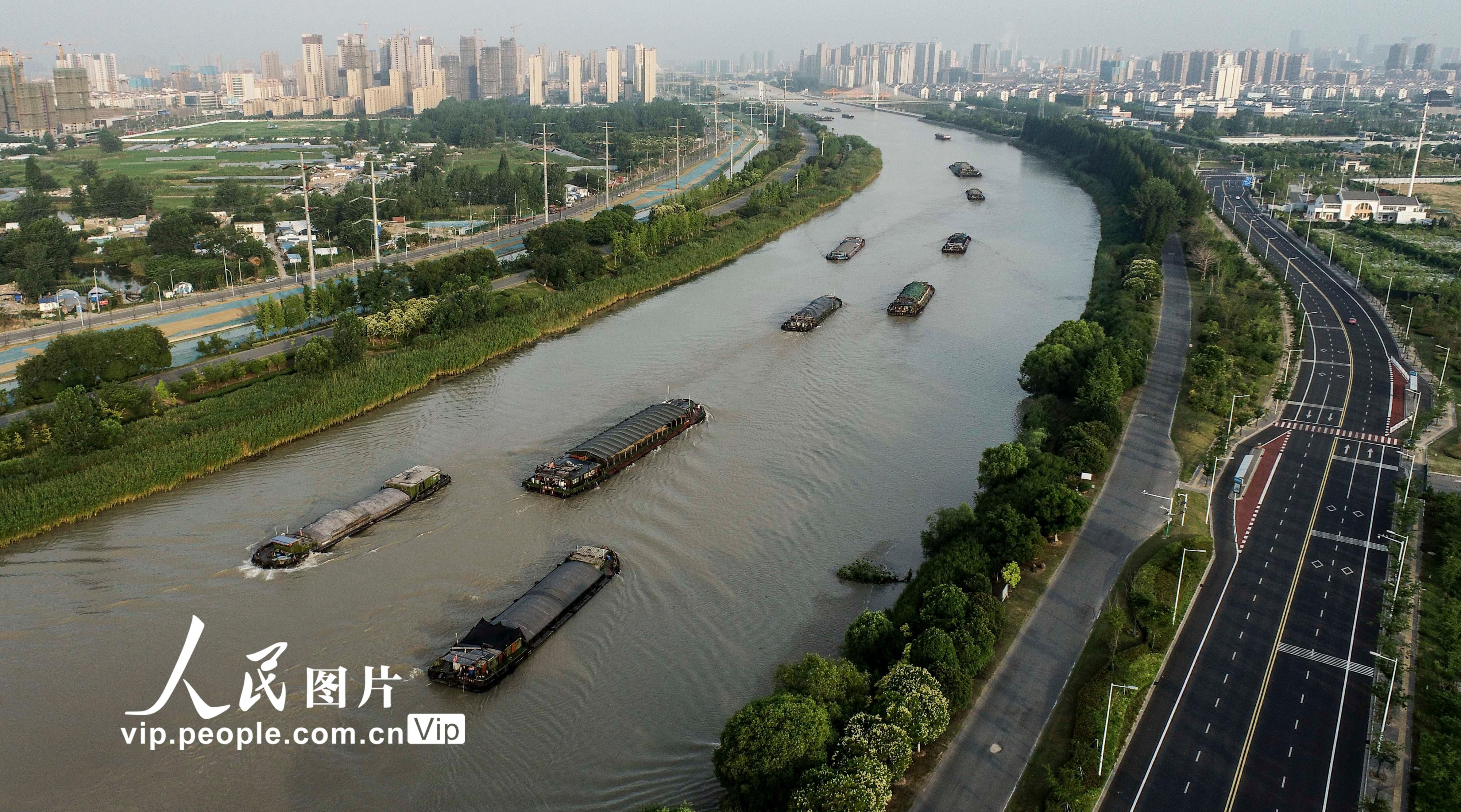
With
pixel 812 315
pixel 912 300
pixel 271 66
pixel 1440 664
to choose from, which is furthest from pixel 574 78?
pixel 1440 664

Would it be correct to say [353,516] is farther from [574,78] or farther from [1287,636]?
[574,78]

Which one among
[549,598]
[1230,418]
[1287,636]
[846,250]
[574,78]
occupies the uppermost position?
[574,78]

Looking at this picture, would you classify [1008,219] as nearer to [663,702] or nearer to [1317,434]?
[1317,434]

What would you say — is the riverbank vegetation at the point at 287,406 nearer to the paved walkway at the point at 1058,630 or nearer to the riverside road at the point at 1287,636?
the paved walkway at the point at 1058,630

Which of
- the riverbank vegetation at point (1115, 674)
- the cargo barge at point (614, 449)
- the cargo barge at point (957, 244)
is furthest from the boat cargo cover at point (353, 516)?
the cargo barge at point (957, 244)

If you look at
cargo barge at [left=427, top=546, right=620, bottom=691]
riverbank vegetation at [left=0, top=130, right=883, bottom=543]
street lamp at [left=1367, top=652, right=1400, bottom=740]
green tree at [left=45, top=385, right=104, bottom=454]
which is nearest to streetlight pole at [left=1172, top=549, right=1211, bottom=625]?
street lamp at [left=1367, top=652, right=1400, bottom=740]

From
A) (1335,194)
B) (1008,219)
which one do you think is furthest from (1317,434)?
(1335,194)

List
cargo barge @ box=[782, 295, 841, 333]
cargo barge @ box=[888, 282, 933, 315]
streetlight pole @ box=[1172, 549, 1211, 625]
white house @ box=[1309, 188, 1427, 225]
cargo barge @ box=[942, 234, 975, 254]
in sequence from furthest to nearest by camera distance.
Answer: white house @ box=[1309, 188, 1427, 225] < cargo barge @ box=[942, 234, 975, 254] < cargo barge @ box=[888, 282, 933, 315] < cargo barge @ box=[782, 295, 841, 333] < streetlight pole @ box=[1172, 549, 1211, 625]

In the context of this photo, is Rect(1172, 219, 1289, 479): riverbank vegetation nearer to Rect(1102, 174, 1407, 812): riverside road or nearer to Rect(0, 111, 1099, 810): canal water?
Rect(1102, 174, 1407, 812): riverside road
